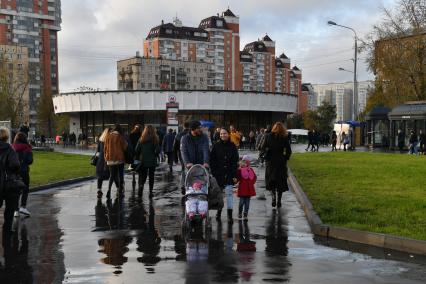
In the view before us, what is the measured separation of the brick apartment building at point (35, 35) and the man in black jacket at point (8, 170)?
115414 mm

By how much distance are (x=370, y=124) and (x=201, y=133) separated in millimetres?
38563

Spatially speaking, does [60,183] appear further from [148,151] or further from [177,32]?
[177,32]

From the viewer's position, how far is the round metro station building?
62.5 meters

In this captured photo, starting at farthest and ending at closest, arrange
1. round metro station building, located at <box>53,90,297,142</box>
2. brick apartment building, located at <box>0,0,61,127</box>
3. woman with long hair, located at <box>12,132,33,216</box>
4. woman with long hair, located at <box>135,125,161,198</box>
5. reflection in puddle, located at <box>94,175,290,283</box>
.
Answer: brick apartment building, located at <box>0,0,61,127</box>, round metro station building, located at <box>53,90,297,142</box>, woman with long hair, located at <box>135,125,161,198</box>, woman with long hair, located at <box>12,132,33,216</box>, reflection in puddle, located at <box>94,175,290,283</box>

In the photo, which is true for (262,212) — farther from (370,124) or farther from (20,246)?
(370,124)

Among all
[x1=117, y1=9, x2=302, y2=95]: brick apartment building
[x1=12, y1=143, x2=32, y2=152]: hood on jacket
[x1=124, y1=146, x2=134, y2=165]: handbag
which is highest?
[x1=117, y1=9, x2=302, y2=95]: brick apartment building

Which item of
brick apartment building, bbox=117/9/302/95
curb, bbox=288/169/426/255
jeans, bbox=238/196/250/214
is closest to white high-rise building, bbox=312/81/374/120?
brick apartment building, bbox=117/9/302/95

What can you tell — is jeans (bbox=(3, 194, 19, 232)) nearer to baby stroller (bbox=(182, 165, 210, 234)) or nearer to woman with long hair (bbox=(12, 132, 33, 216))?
woman with long hair (bbox=(12, 132, 33, 216))

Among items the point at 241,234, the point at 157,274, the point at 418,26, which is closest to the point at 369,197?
the point at 241,234

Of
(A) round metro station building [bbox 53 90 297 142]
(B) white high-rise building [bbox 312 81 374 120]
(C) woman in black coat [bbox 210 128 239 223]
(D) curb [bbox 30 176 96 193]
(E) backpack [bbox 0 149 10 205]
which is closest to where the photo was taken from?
(E) backpack [bbox 0 149 10 205]

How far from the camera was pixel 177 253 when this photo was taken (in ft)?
25.5

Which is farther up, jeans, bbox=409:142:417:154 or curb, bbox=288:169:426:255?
jeans, bbox=409:142:417:154

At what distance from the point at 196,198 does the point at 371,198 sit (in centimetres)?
499

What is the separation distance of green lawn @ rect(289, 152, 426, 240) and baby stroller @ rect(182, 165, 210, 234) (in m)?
2.18
